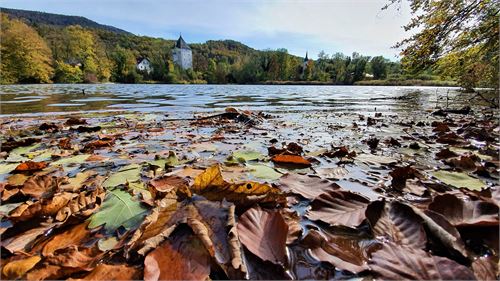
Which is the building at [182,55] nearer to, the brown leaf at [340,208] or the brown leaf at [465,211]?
the brown leaf at [340,208]

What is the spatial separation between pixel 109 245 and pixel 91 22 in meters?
208

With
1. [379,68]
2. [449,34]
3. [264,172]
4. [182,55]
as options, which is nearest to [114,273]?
[264,172]

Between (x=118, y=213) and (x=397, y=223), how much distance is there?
1.02 meters

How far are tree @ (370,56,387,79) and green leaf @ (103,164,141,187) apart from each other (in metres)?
87.1

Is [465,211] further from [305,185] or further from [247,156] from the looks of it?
[247,156]

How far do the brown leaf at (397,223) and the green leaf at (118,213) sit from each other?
842 mm

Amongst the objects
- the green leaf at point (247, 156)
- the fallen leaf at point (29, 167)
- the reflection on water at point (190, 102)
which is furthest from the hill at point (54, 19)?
the green leaf at point (247, 156)

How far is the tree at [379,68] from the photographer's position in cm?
7744

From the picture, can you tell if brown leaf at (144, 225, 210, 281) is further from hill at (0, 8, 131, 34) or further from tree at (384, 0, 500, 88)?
hill at (0, 8, 131, 34)

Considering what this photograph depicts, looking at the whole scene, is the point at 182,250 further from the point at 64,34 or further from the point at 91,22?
the point at 91,22

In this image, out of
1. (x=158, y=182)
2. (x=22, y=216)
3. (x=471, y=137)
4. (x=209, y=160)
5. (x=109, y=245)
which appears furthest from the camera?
(x=471, y=137)

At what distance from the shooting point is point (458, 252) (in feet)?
2.38

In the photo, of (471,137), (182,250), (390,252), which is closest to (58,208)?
(182,250)

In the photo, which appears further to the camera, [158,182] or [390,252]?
[158,182]
